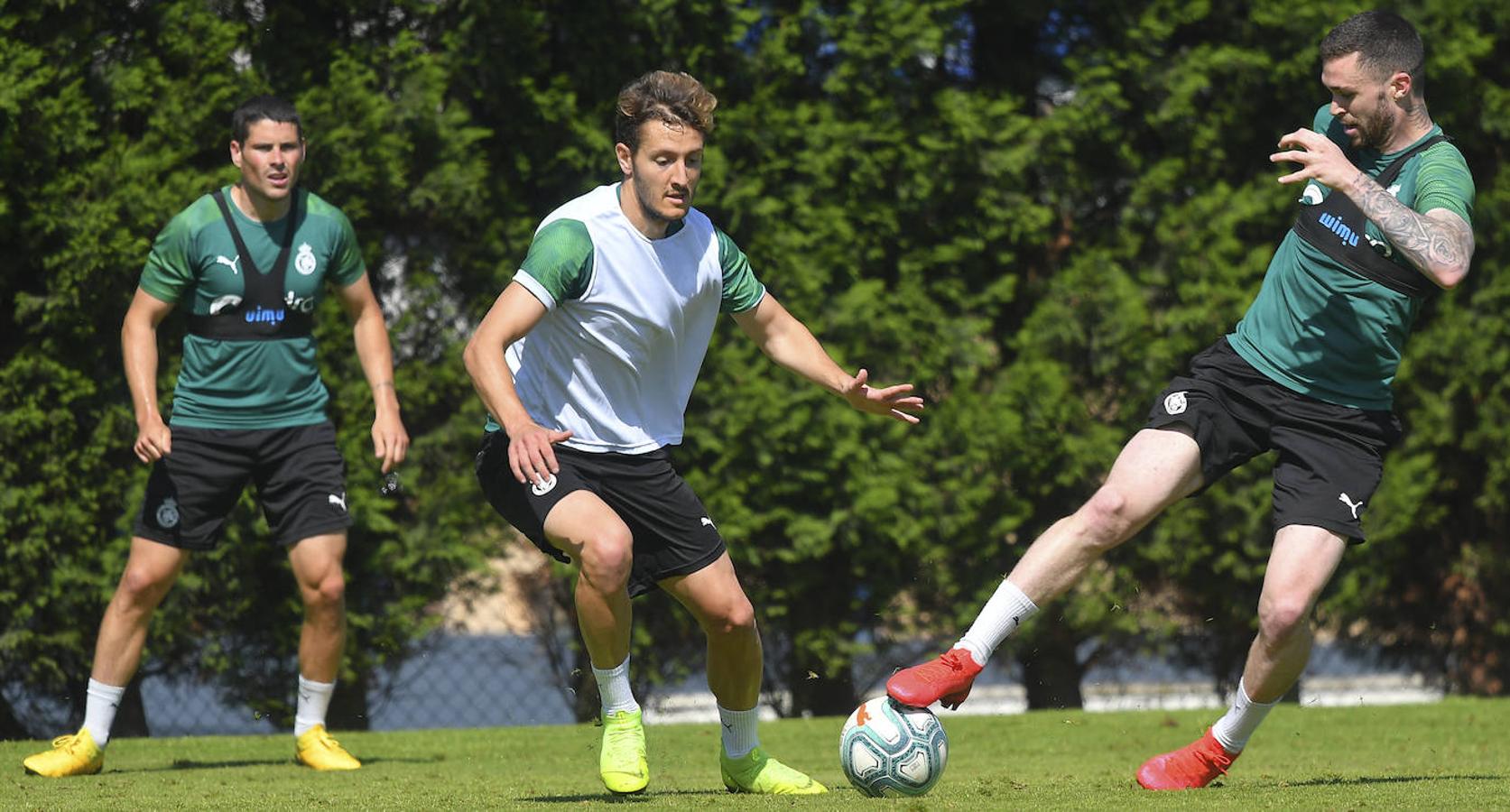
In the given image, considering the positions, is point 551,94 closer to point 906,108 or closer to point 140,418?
point 906,108

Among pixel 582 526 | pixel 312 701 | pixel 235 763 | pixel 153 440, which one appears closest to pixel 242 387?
pixel 153 440

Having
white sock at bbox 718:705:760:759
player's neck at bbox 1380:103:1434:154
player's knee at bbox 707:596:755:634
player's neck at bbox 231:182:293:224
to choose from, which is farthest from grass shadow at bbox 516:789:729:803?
player's neck at bbox 1380:103:1434:154

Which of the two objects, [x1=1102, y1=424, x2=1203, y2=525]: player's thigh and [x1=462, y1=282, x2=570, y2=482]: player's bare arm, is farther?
[x1=1102, y1=424, x2=1203, y2=525]: player's thigh

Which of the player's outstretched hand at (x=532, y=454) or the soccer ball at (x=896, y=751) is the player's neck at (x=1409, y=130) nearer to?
the soccer ball at (x=896, y=751)

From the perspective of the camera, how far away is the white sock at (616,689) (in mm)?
4613

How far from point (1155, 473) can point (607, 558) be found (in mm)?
1509

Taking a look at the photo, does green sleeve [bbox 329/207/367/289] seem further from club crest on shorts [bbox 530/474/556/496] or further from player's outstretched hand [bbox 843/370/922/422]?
player's outstretched hand [bbox 843/370/922/422]

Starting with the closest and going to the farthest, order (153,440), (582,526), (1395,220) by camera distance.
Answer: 1. (1395,220)
2. (582,526)
3. (153,440)

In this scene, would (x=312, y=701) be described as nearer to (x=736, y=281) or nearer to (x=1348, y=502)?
(x=736, y=281)

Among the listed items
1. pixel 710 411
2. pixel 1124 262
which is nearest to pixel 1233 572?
pixel 1124 262

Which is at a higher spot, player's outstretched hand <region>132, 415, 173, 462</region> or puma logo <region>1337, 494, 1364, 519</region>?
puma logo <region>1337, 494, 1364, 519</region>

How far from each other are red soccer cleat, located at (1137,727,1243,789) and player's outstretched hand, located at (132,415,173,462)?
328cm

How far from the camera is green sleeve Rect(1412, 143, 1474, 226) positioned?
4496 millimetres

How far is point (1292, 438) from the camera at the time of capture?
4809mm
